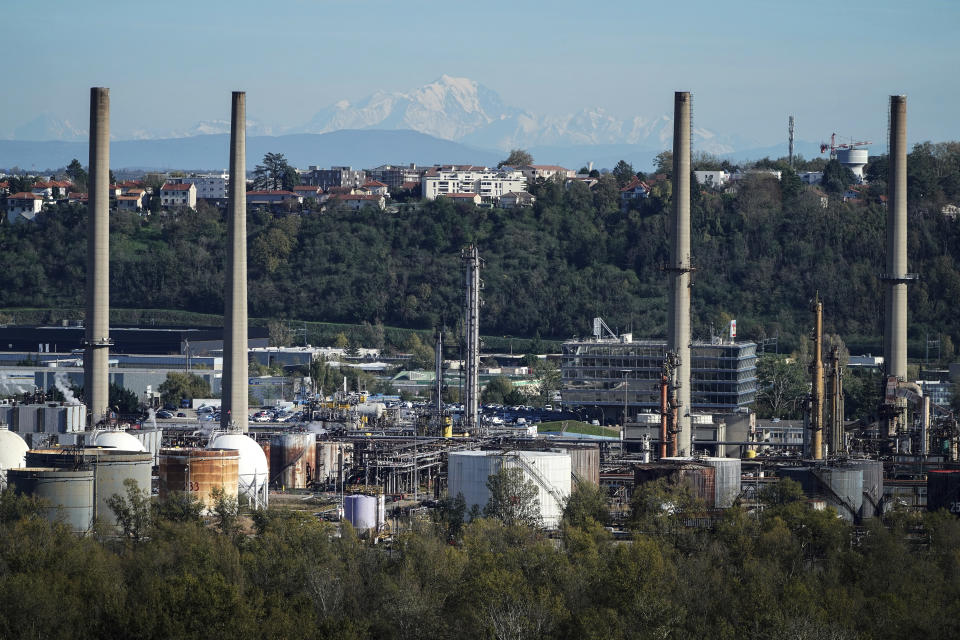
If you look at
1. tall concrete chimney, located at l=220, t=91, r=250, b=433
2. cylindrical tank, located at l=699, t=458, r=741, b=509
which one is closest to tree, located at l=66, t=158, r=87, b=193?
tall concrete chimney, located at l=220, t=91, r=250, b=433

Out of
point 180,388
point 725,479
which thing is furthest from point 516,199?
point 725,479

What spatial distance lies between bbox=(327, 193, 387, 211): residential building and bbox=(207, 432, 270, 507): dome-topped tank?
3868 inches

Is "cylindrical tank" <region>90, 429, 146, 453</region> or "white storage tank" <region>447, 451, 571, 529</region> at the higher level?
"cylindrical tank" <region>90, 429, 146, 453</region>

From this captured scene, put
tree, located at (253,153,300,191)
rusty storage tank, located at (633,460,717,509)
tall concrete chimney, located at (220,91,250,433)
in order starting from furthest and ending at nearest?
tree, located at (253,153,300,191) → tall concrete chimney, located at (220,91,250,433) → rusty storage tank, located at (633,460,717,509)

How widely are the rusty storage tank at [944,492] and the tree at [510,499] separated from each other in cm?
1260

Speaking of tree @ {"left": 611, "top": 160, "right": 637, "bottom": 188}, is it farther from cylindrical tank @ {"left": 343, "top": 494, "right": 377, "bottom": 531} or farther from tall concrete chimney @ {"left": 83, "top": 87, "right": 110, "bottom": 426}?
cylindrical tank @ {"left": 343, "top": 494, "right": 377, "bottom": 531}

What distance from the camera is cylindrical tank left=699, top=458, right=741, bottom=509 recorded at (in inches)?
2322

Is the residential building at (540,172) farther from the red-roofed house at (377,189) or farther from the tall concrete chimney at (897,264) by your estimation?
the tall concrete chimney at (897,264)

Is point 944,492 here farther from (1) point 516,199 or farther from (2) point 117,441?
(1) point 516,199

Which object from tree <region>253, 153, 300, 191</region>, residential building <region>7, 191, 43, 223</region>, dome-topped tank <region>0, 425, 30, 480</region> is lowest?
dome-topped tank <region>0, 425, 30, 480</region>

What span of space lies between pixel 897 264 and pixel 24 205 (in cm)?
9519

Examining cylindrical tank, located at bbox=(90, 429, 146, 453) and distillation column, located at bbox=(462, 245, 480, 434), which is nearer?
cylindrical tank, located at bbox=(90, 429, 146, 453)

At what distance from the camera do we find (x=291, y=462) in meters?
67.9

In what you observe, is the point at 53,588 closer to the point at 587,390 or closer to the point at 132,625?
the point at 132,625
